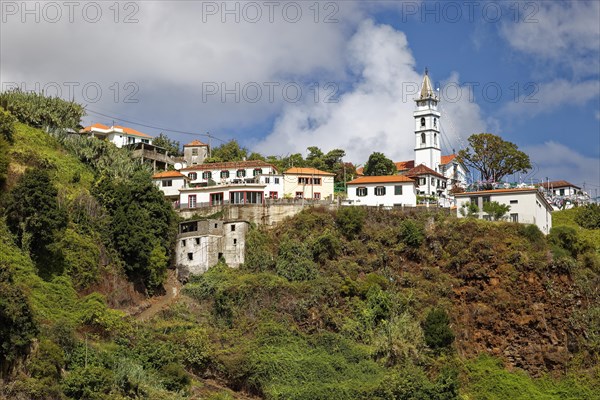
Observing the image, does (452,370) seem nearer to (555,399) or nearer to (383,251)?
(555,399)

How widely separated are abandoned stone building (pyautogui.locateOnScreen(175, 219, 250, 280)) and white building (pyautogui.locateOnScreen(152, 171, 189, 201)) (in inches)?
412

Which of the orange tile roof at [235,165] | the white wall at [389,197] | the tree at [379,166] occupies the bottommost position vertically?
the white wall at [389,197]

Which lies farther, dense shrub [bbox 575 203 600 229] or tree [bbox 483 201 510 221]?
dense shrub [bbox 575 203 600 229]

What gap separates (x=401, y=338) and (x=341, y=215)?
47.7ft

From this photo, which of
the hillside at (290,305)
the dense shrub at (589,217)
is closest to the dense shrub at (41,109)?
the hillside at (290,305)

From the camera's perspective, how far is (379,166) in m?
96.1

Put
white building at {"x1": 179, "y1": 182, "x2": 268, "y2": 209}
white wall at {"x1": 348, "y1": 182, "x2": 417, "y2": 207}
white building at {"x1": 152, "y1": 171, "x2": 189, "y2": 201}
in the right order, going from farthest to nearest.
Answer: white building at {"x1": 152, "y1": 171, "x2": 189, "y2": 201}, white wall at {"x1": 348, "y1": 182, "x2": 417, "y2": 207}, white building at {"x1": 179, "y1": 182, "x2": 268, "y2": 209}

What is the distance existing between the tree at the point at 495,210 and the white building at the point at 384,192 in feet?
22.6

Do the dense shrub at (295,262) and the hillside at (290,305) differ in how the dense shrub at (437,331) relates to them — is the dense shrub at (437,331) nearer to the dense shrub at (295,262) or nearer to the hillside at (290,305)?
the hillside at (290,305)

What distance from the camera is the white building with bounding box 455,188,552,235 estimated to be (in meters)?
76.9

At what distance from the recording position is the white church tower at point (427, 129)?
331 ft

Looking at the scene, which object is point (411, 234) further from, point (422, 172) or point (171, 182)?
point (171, 182)

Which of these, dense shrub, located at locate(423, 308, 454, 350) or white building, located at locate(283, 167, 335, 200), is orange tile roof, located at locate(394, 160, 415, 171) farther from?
dense shrub, located at locate(423, 308, 454, 350)

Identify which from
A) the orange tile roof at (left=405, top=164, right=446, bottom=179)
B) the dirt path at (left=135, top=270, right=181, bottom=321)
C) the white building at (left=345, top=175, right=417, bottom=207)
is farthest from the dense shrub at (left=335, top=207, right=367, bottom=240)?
the orange tile roof at (left=405, top=164, right=446, bottom=179)
